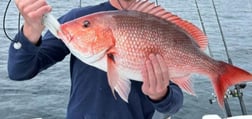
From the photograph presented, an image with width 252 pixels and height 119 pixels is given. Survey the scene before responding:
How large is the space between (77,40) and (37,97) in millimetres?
6300

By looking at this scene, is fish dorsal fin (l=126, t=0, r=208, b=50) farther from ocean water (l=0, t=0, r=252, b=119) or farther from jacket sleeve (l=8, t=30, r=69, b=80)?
ocean water (l=0, t=0, r=252, b=119)

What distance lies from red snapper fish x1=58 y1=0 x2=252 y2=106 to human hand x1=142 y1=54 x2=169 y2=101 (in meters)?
0.02

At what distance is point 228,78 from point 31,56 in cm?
81

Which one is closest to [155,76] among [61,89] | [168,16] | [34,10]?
[168,16]

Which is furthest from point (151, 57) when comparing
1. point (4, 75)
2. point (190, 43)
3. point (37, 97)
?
point (4, 75)

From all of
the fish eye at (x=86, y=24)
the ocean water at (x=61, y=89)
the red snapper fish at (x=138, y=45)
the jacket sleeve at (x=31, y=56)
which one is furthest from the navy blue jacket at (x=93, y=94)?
the ocean water at (x=61, y=89)

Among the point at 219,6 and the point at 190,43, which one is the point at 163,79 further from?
the point at 219,6

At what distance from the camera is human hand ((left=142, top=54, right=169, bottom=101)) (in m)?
1.69

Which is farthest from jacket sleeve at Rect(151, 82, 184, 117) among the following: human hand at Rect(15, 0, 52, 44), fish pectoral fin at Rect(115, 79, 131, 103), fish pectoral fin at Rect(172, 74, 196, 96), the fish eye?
human hand at Rect(15, 0, 52, 44)

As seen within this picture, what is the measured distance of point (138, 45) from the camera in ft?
5.53

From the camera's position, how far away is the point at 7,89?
8312mm

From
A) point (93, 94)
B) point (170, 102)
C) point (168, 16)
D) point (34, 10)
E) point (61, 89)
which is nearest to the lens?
point (34, 10)

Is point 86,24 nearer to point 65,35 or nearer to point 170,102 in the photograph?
point 65,35

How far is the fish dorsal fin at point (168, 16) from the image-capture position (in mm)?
1806
